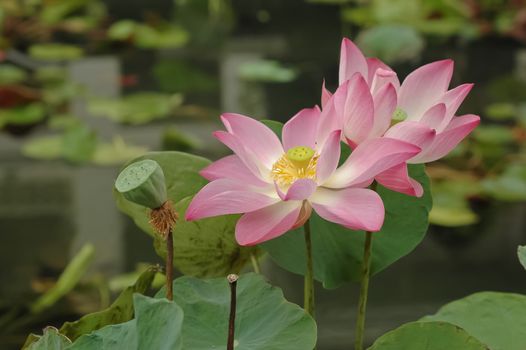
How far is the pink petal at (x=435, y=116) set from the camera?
369 millimetres

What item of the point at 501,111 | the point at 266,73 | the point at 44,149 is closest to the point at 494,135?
the point at 501,111

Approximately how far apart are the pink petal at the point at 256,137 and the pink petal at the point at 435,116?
0.07m

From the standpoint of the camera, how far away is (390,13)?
211 centimetres

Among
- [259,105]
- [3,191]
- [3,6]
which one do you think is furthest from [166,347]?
[3,6]

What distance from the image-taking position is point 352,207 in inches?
13.6

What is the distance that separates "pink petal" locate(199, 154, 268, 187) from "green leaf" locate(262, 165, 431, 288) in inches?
2.9

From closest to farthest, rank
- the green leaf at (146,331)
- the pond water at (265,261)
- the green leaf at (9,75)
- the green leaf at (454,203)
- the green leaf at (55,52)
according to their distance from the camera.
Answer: the green leaf at (146,331), the pond water at (265,261), the green leaf at (454,203), the green leaf at (9,75), the green leaf at (55,52)

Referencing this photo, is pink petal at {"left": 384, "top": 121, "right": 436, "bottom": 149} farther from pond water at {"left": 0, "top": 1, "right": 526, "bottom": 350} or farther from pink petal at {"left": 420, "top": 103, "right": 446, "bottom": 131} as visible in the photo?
pond water at {"left": 0, "top": 1, "right": 526, "bottom": 350}

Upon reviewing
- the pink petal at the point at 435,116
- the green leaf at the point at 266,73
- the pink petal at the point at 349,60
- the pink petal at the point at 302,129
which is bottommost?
the pink petal at the point at 302,129

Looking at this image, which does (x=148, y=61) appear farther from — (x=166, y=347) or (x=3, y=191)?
(x=166, y=347)

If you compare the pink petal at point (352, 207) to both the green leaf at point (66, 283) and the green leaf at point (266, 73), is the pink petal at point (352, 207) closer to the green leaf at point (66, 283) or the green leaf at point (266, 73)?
the green leaf at point (66, 283)

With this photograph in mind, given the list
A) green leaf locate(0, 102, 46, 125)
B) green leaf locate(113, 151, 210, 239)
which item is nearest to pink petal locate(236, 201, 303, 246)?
green leaf locate(113, 151, 210, 239)

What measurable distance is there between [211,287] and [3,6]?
6.60 ft

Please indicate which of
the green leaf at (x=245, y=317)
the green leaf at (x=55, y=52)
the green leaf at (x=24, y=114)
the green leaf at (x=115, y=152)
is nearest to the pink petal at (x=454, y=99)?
the green leaf at (x=245, y=317)
